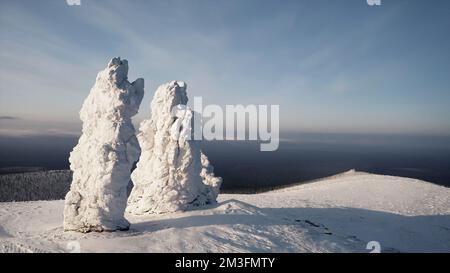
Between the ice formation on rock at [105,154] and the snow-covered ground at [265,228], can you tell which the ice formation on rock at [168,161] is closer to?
the snow-covered ground at [265,228]

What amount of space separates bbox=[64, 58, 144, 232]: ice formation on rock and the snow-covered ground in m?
1.02

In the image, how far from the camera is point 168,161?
81.9ft

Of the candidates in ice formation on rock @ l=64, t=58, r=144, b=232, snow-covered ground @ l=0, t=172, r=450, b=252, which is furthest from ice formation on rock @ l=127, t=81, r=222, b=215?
ice formation on rock @ l=64, t=58, r=144, b=232

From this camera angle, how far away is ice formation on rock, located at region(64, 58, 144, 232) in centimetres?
1873

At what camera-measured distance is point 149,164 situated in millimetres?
26094

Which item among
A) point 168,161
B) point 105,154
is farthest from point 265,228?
point 105,154

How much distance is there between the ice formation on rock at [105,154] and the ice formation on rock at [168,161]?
5332 millimetres

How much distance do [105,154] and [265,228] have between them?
10.4 metres

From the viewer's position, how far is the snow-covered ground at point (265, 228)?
1749 centimetres

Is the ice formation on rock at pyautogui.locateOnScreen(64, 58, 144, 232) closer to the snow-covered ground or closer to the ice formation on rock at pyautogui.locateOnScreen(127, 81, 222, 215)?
the snow-covered ground
